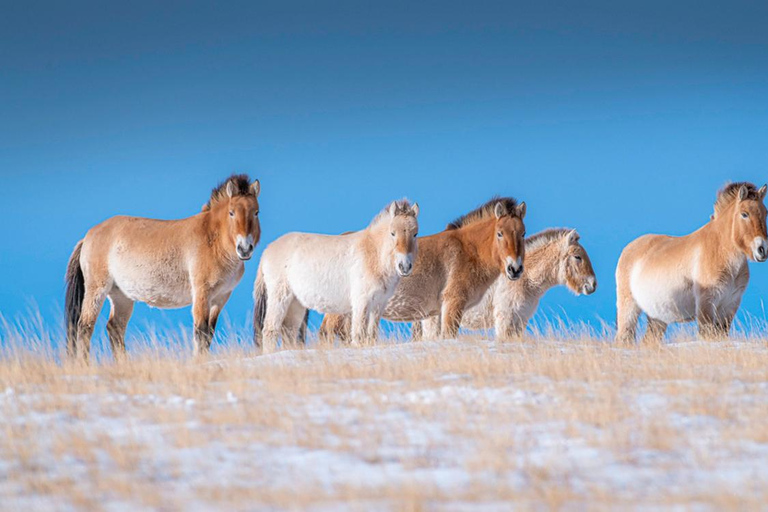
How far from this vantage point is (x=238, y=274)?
13742 mm

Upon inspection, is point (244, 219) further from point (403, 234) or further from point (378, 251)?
point (403, 234)

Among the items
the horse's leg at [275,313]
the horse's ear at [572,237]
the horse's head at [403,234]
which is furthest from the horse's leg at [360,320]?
the horse's ear at [572,237]

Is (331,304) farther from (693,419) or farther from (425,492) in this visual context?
(425,492)

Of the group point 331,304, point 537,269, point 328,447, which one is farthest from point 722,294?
point 328,447

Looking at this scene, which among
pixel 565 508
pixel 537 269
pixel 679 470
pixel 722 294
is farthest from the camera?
pixel 537 269

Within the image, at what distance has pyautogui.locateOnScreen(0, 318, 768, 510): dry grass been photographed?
530cm

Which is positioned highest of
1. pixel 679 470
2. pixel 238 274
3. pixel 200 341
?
pixel 238 274

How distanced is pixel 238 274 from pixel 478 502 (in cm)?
918

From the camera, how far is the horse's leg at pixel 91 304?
14344 mm

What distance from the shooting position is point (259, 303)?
47.3 feet

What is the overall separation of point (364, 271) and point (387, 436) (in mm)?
6662

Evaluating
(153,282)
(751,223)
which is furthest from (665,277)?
(153,282)

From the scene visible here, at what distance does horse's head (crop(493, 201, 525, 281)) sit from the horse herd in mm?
23

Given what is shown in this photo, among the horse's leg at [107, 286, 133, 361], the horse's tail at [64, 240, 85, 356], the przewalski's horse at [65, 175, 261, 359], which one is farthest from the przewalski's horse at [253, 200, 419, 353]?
the horse's tail at [64, 240, 85, 356]
